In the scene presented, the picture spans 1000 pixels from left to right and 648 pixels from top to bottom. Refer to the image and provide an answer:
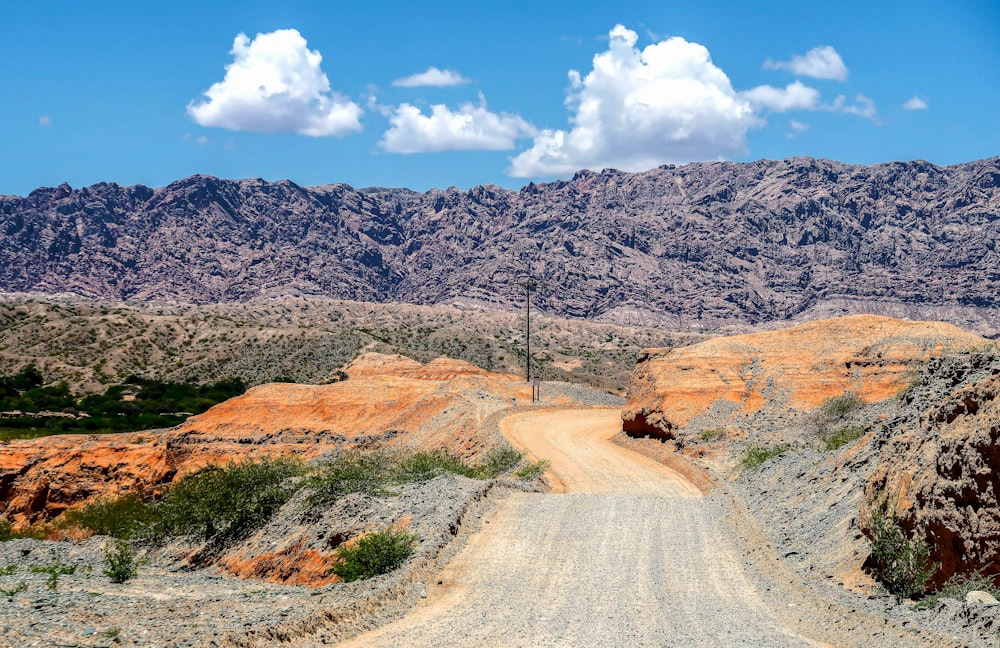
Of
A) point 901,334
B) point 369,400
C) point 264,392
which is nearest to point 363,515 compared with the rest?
point 901,334

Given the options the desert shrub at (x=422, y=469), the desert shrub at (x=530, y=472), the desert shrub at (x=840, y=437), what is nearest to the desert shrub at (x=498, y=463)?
the desert shrub at (x=422, y=469)

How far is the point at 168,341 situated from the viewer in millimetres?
112812

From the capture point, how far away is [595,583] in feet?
51.6

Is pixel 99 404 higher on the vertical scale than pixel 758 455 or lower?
lower

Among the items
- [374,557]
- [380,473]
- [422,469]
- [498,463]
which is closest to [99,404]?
[498,463]

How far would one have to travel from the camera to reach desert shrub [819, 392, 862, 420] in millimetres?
31062

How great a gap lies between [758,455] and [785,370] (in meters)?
9.83

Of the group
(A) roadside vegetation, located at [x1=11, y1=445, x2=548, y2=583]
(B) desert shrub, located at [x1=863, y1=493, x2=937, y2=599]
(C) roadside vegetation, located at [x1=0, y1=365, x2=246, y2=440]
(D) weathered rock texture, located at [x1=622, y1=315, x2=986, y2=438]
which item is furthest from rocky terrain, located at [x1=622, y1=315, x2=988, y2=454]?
(C) roadside vegetation, located at [x1=0, y1=365, x2=246, y2=440]

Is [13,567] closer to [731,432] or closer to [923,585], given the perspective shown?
[923,585]

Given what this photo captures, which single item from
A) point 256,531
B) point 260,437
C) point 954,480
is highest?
point 954,480

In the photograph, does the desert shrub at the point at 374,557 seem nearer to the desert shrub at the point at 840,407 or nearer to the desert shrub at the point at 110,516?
the desert shrub at the point at 110,516

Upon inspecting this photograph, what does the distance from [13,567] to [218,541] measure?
5.17 meters

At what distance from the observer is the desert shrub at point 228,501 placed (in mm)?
24469

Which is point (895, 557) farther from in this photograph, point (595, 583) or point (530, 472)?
point (530, 472)
